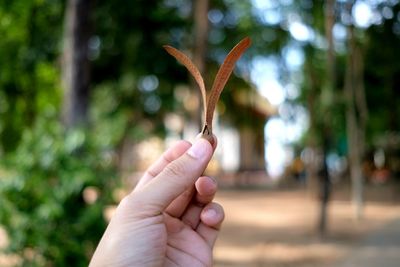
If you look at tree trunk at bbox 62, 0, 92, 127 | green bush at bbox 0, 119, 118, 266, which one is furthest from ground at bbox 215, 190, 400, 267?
green bush at bbox 0, 119, 118, 266

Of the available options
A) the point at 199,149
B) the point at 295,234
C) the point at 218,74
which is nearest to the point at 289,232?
the point at 295,234

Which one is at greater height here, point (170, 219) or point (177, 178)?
point (177, 178)

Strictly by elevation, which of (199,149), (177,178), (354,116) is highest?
(354,116)

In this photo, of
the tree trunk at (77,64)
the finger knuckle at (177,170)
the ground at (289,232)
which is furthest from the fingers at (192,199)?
the ground at (289,232)

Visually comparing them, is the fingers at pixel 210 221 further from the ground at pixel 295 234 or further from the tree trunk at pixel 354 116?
the tree trunk at pixel 354 116

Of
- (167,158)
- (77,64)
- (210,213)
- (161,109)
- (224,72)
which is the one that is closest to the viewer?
(224,72)

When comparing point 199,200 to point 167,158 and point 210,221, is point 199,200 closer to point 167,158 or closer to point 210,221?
point 210,221

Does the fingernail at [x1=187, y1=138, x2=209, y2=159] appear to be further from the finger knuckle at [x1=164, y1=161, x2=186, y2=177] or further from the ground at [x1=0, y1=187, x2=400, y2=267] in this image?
the ground at [x1=0, y1=187, x2=400, y2=267]

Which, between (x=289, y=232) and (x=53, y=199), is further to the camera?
(x=289, y=232)
